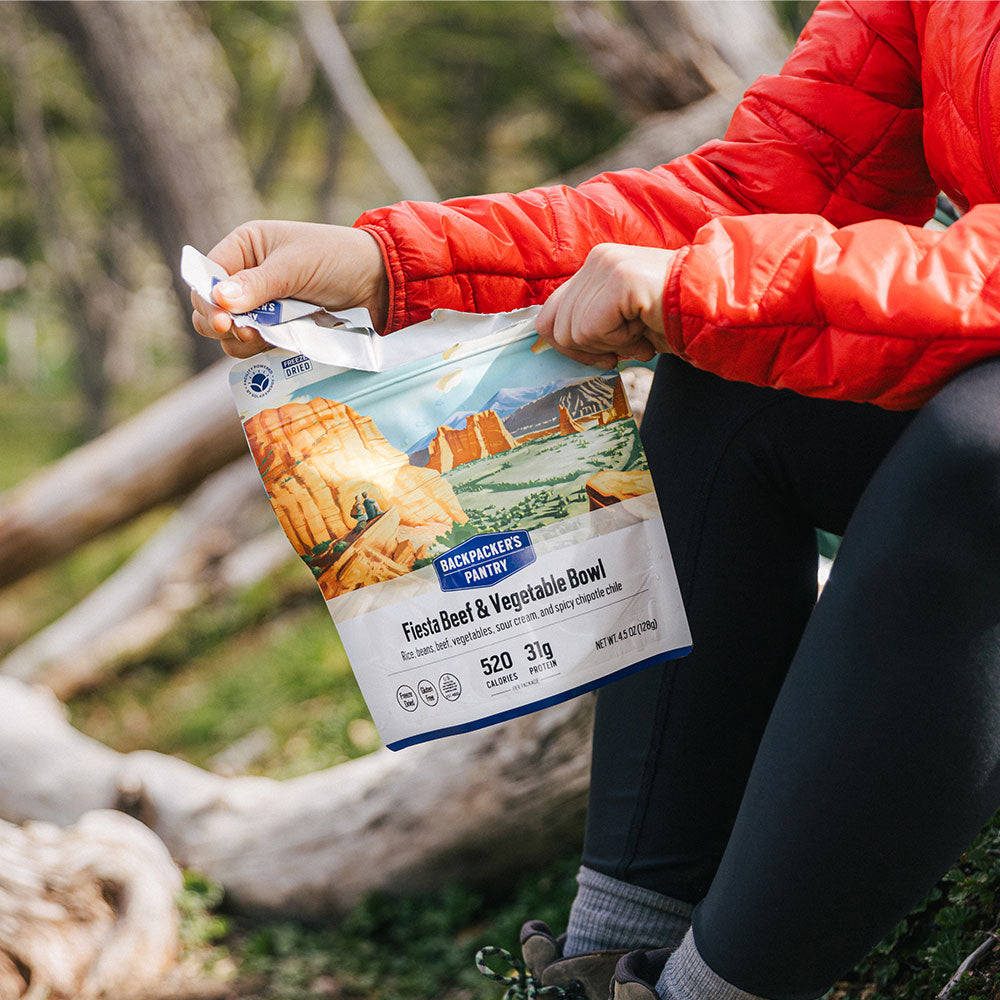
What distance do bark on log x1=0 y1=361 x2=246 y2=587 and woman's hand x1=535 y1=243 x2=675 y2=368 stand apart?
3.15 m

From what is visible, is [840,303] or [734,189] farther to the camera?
[734,189]

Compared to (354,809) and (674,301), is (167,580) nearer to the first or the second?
(354,809)

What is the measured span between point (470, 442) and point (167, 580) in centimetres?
389

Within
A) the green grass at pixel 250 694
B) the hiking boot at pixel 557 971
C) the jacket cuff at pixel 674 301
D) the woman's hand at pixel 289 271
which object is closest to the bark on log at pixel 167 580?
the green grass at pixel 250 694

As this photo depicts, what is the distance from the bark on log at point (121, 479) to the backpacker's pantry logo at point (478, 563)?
312 centimetres

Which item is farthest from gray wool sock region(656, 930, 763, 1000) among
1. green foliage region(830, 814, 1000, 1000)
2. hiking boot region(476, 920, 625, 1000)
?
green foliage region(830, 814, 1000, 1000)

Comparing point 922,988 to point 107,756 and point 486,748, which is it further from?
point 107,756

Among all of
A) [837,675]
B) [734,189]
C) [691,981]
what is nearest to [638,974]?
[691,981]

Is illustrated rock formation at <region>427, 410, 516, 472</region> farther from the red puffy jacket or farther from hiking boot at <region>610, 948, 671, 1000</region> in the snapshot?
hiking boot at <region>610, 948, 671, 1000</region>

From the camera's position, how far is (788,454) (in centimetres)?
125

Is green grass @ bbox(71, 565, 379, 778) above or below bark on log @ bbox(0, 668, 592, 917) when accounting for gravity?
below

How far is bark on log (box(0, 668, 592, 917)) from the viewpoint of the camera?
6.90 feet

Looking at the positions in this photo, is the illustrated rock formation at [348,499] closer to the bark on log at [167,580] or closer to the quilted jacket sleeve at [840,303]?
the quilted jacket sleeve at [840,303]

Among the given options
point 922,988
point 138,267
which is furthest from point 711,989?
point 138,267
